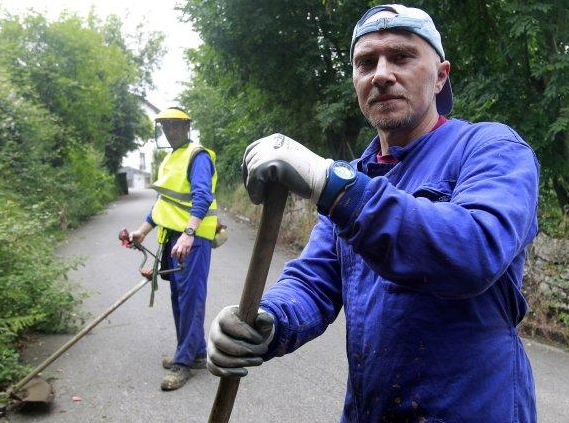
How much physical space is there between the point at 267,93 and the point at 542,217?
6.13 m

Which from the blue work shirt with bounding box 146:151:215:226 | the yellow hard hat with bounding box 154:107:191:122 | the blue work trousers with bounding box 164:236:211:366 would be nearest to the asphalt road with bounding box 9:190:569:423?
the blue work trousers with bounding box 164:236:211:366

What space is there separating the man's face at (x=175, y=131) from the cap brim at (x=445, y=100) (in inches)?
127

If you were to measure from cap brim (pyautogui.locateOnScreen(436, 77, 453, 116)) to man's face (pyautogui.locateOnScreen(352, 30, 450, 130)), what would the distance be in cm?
21

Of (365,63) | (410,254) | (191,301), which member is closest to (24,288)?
(191,301)

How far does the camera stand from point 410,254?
1261 mm

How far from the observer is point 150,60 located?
44875 mm

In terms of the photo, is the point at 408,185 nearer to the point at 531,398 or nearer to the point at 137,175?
the point at 531,398

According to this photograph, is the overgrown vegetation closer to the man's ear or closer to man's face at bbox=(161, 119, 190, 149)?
man's face at bbox=(161, 119, 190, 149)

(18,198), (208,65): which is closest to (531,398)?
(18,198)

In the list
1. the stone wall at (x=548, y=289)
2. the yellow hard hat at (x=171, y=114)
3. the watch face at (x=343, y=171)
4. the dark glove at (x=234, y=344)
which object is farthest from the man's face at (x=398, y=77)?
the stone wall at (x=548, y=289)

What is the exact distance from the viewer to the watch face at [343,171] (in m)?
1.35

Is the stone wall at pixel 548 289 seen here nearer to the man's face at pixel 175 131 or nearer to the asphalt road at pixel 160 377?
the asphalt road at pixel 160 377

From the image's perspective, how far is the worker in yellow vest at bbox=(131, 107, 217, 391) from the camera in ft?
15.1

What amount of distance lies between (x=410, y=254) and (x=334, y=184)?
24 cm
